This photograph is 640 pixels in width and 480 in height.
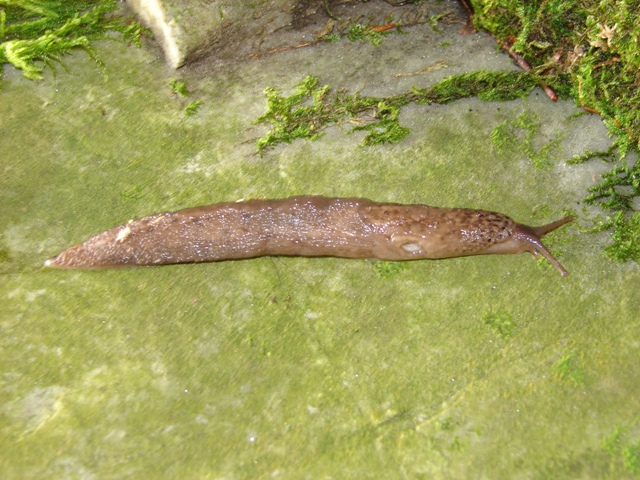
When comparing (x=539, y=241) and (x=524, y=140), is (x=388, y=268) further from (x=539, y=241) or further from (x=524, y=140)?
(x=524, y=140)

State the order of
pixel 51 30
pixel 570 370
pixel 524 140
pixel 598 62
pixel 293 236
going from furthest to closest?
pixel 51 30 → pixel 524 140 → pixel 598 62 → pixel 293 236 → pixel 570 370

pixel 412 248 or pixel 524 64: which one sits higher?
pixel 524 64

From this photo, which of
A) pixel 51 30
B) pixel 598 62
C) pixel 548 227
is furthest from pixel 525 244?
pixel 51 30

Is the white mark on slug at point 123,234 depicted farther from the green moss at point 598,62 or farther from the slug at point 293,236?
the green moss at point 598,62

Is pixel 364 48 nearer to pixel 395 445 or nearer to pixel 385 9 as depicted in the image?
pixel 385 9

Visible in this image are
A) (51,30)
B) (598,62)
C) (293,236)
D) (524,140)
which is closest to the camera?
(293,236)

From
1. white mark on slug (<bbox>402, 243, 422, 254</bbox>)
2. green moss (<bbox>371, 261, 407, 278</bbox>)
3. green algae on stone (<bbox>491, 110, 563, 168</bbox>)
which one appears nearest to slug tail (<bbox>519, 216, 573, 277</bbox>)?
green algae on stone (<bbox>491, 110, 563, 168</bbox>)

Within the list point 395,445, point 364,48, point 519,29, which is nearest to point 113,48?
point 364,48

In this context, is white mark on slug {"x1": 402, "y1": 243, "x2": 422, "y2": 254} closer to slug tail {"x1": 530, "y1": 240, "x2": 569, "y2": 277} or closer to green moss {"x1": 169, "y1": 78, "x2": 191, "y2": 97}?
slug tail {"x1": 530, "y1": 240, "x2": 569, "y2": 277}
